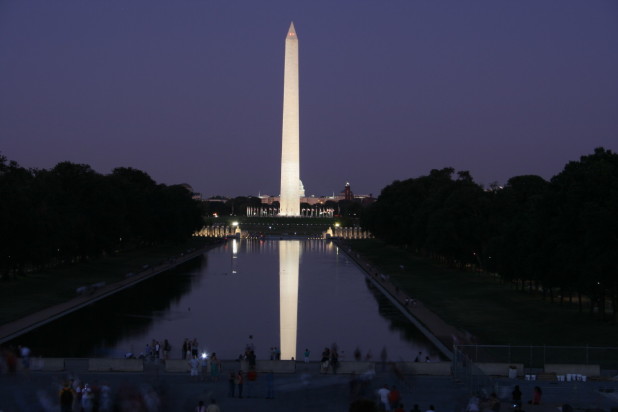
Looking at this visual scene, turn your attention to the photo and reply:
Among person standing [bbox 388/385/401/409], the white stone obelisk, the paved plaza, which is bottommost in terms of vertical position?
the paved plaza

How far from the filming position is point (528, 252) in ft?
133

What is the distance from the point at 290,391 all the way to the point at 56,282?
106 feet

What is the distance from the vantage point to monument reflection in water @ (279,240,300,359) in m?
29.9

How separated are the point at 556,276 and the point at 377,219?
58.6 meters

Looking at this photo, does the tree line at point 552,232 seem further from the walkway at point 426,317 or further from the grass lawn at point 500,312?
the walkway at point 426,317

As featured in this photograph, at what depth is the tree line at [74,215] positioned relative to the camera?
1908 inches

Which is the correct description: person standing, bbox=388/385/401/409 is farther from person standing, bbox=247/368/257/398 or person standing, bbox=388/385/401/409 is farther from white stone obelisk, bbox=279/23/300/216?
white stone obelisk, bbox=279/23/300/216

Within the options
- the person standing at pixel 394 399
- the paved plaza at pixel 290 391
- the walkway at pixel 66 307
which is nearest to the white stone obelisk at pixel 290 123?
the walkway at pixel 66 307

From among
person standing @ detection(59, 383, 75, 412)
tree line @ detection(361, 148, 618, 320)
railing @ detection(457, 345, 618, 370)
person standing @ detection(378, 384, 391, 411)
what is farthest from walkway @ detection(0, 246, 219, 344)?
tree line @ detection(361, 148, 618, 320)

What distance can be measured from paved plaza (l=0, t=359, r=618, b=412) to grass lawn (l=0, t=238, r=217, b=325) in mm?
13485

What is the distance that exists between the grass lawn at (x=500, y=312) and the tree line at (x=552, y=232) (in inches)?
42.2

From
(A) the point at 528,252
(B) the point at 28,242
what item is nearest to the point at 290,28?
(B) the point at 28,242

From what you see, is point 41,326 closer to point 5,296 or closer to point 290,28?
point 5,296

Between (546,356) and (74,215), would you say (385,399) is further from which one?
(74,215)
